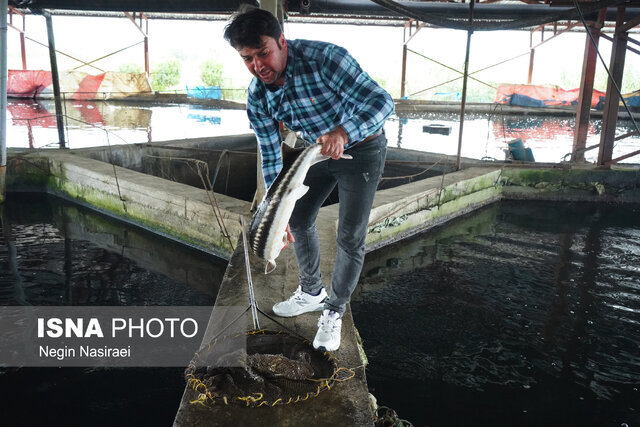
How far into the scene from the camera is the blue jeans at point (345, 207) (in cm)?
240

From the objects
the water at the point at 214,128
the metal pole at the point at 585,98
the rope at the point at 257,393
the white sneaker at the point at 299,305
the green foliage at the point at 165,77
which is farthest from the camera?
the green foliage at the point at 165,77

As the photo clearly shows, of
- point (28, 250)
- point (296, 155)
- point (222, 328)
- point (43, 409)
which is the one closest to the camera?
point (296, 155)

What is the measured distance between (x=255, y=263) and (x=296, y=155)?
7.13ft

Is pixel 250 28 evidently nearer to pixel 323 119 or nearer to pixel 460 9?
pixel 323 119

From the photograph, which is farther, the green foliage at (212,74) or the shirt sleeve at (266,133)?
the green foliage at (212,74)

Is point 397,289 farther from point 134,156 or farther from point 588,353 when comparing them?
point 134,156

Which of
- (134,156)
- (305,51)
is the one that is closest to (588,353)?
(305,51)

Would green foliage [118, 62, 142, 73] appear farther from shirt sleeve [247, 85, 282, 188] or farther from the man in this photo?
the man

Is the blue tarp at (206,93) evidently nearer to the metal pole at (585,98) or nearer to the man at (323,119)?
the metal pole at (585,98)

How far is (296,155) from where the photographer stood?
219 centimetres

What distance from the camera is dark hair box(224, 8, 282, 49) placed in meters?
2.08

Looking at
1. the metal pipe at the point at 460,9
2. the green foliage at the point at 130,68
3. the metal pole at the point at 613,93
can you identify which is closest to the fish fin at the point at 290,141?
the metal pipe at the point at 460,9

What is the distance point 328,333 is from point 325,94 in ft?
4.51

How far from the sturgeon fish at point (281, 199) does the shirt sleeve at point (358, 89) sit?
0.21 m
